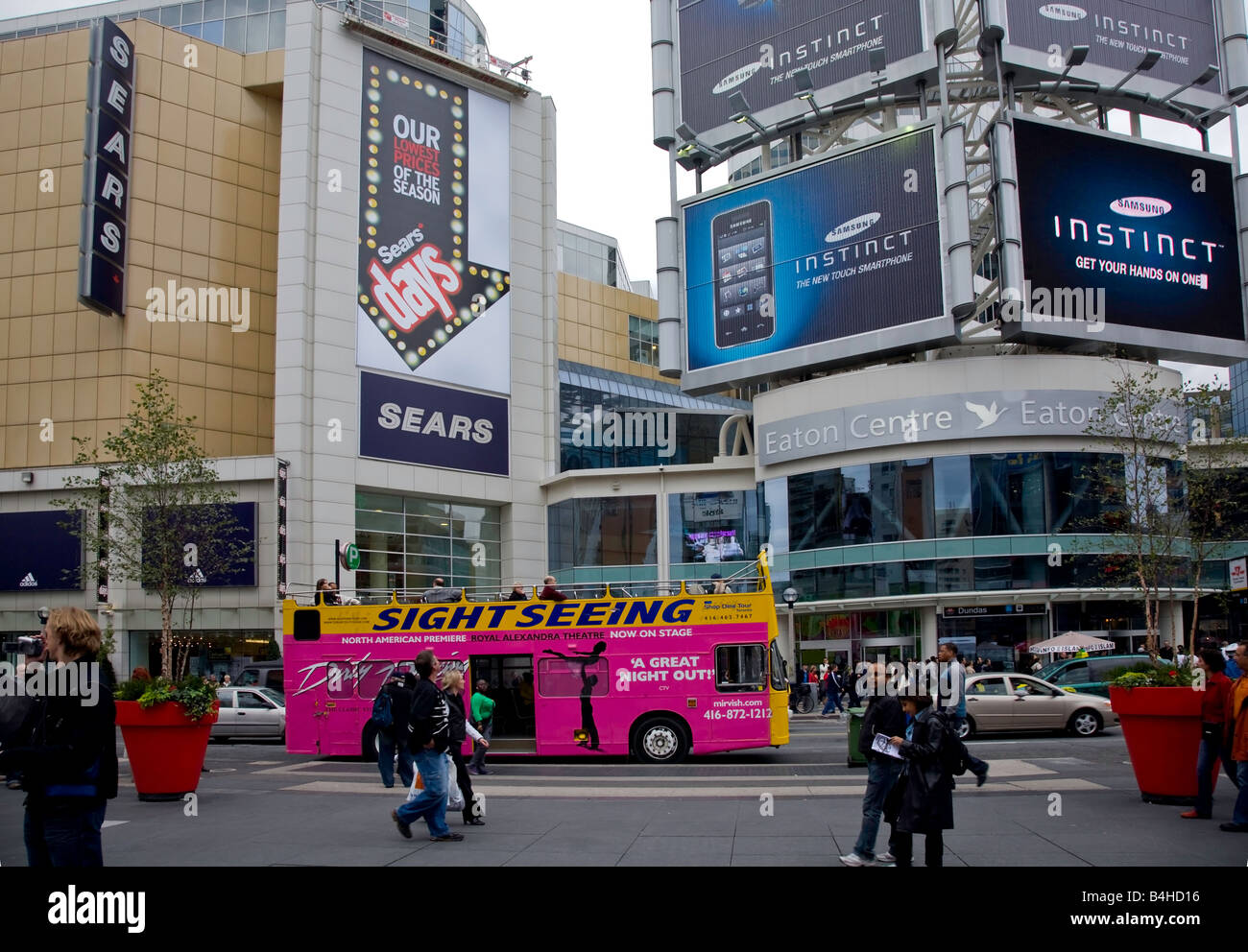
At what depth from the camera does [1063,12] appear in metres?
41.4

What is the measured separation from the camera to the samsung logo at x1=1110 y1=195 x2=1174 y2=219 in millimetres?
40156

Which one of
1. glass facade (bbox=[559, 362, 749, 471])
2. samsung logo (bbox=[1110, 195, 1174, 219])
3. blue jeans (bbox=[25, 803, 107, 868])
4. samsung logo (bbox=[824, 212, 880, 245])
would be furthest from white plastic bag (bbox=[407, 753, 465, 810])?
samsung logo (bbox=[1110, 195, 1174, 219])

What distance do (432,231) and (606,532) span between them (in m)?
14.6

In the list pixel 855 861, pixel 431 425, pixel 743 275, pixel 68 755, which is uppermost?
pixel 743 275

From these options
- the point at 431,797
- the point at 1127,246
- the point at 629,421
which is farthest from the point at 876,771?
the point at 629,421

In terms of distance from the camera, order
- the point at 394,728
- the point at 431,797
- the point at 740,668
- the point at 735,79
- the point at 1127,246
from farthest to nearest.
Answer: the point at 735,79
the point at 1127,246
the point at 740,668
the point at 394,728
the point at 431,797

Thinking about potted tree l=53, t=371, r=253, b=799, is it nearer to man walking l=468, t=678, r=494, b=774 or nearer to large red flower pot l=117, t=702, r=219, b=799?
man walking l=468, t=678, r=494, b=774

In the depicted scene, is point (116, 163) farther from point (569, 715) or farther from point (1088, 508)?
point (1088, 508)

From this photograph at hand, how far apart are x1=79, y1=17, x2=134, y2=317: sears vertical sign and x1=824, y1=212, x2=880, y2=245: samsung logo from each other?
28085 mm

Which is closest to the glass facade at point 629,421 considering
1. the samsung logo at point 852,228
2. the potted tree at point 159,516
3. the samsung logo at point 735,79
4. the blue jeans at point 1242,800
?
the samsung logo at point 852,228


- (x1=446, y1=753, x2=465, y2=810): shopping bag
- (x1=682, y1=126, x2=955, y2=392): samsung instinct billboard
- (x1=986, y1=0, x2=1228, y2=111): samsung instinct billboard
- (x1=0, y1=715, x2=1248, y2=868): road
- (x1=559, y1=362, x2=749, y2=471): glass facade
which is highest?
(x1=986, y1=0, x2=1228, y2=111): samsung instinct billboard

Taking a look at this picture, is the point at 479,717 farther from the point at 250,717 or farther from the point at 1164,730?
the point at 250,717

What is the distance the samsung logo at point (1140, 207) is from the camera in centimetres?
4016

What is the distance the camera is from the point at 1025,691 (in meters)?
22.8
